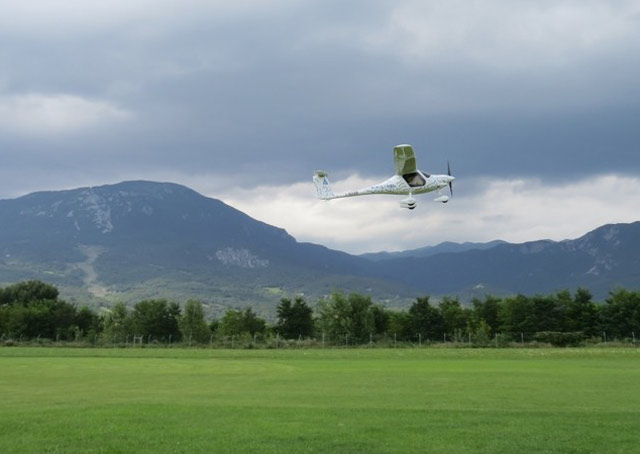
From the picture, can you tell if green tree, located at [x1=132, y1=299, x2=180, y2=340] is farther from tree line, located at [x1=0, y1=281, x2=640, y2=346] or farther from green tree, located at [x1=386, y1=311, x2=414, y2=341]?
green tree, located at [x1=386, y1=311, x2=414, y2=341]

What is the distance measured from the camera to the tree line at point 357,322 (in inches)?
3445

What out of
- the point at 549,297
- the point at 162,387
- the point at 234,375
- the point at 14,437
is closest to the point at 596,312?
the point at 549,297

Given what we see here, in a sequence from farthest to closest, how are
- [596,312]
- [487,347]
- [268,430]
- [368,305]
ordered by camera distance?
1. [368,305]
2. [596,312]
3. [487,347]
4. [268,430]

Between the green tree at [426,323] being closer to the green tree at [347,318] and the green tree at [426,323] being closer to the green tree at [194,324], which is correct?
the green tree at [347,318]

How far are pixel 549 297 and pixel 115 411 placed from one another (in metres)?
80.3

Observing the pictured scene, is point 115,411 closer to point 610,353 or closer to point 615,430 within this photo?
point 615,430

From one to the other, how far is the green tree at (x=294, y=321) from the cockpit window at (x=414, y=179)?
242ft

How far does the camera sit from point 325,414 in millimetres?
20016

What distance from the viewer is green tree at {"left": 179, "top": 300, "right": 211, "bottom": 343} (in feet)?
315

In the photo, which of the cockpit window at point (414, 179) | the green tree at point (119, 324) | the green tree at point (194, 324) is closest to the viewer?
the cockpit window at point (414, 179)

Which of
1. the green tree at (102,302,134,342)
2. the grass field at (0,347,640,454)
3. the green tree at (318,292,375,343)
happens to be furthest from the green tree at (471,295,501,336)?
the grass field at (0,347,640,454)

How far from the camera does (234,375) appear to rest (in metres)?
37.4

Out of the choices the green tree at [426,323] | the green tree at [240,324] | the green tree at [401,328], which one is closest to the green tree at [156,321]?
the green tree at [240,324]

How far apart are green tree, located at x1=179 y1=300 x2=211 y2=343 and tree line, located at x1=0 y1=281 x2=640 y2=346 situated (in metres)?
0.15
